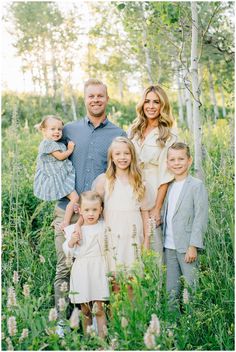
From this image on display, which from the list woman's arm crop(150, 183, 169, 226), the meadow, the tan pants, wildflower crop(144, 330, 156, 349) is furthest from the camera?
the tan pants

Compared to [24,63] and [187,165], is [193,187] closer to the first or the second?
[187,165]

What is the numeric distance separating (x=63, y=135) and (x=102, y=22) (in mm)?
11811

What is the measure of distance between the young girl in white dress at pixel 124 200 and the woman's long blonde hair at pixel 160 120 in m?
0.33

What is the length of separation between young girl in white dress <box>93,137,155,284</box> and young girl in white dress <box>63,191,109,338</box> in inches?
3.6

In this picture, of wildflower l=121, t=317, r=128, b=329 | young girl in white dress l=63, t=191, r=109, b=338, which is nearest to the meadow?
wildflower l=121, t=317, r=128, b=329

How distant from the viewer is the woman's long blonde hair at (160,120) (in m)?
4.27

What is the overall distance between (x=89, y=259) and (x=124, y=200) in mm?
526

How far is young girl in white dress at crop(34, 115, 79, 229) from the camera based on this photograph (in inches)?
169

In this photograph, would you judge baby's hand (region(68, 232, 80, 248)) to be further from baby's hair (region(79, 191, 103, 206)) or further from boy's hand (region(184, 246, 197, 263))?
boy's hand (region(184, 246, 197, 263))

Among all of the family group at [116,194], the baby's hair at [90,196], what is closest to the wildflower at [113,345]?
the family group at [116,194]

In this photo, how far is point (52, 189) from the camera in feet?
14.2

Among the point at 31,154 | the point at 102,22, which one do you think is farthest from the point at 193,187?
the point at 102,22

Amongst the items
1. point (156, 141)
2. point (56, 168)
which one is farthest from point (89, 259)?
point (156, 141)

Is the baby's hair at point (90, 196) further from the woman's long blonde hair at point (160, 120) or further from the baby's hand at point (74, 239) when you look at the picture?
the woman's long blonde hair at point (160, 120)
